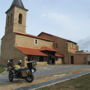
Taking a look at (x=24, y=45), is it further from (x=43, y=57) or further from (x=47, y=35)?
(x=47, y=35)

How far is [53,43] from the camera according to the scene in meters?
42.2

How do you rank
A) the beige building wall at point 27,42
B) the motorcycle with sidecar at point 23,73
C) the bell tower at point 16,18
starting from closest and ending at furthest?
the motorcycle with sidecar at point 23,73 → the beige building wall at point 27,42 → the bell tower at point 16,18

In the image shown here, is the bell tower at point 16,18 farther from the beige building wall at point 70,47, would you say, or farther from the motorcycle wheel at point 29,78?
the motorcycle wheel at point 29,78

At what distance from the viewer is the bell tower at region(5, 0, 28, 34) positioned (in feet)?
118

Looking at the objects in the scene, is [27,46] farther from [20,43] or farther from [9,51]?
[9,51]

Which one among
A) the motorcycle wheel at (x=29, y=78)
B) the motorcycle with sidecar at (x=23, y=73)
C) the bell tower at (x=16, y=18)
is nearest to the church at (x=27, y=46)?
the bell tower at (x=16, y=18)

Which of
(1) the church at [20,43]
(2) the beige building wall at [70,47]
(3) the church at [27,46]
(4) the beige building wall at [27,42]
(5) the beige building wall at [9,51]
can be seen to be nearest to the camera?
(5) the beige building wall at [9,51]

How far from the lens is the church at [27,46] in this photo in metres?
31.5

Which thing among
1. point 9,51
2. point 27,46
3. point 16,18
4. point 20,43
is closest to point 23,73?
point 20,43

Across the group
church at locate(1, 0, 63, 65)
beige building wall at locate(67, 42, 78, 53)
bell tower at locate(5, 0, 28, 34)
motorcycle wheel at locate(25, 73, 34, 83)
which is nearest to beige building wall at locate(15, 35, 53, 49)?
church at locate(1, 0, 63, 65)

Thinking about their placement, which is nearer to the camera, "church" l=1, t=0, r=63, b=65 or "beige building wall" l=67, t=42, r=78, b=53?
"church" l=1, t=0, r=63, b=65

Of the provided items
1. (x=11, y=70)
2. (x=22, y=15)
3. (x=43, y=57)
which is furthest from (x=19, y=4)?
(x=11, y=70)

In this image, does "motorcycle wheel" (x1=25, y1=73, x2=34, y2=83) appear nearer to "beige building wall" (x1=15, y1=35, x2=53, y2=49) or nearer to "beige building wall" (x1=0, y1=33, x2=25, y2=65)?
"beige building wall" (x1=0, y1=33, x2=25, y2=65)

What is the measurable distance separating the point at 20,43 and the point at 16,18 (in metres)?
7.43
